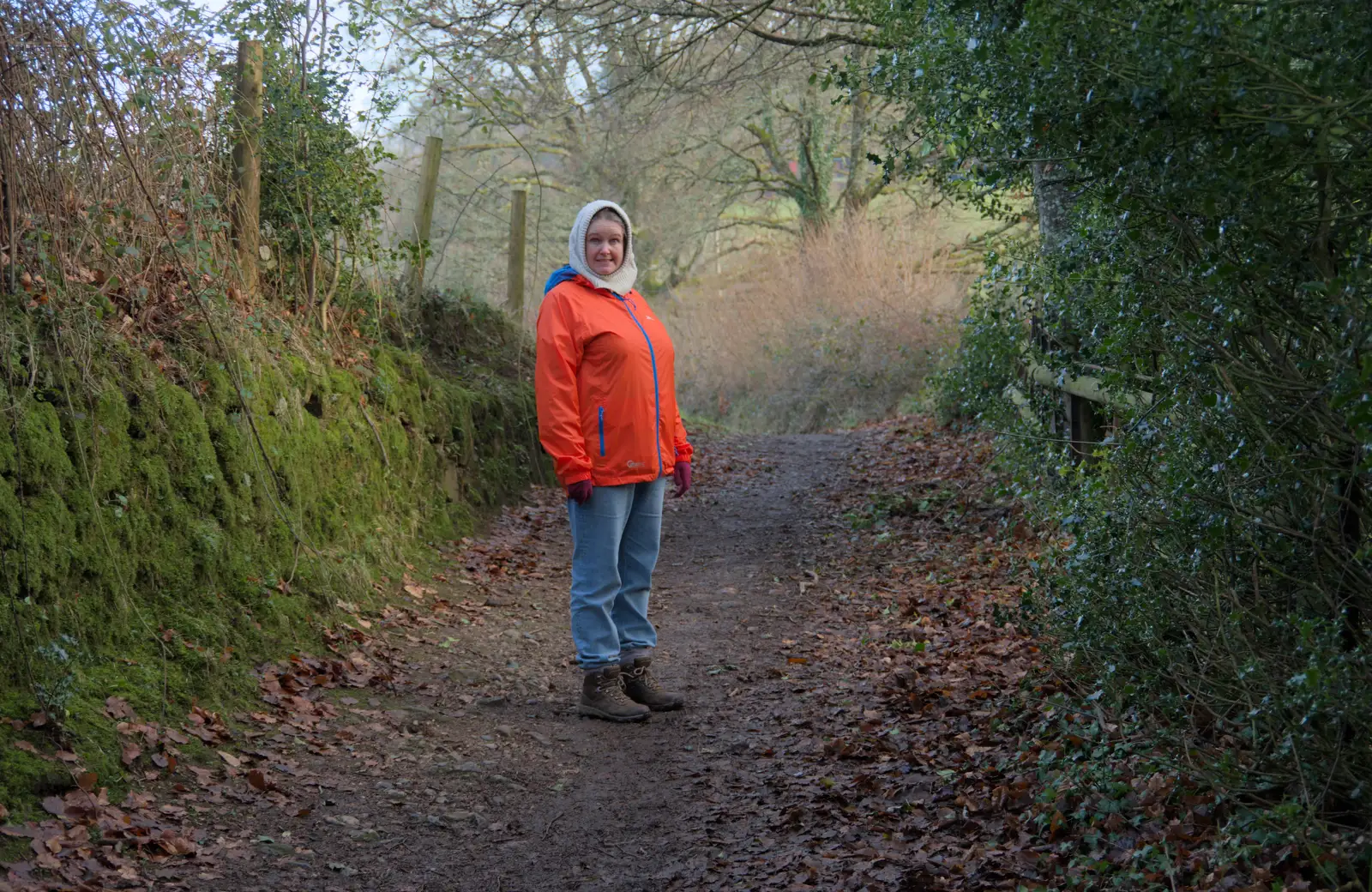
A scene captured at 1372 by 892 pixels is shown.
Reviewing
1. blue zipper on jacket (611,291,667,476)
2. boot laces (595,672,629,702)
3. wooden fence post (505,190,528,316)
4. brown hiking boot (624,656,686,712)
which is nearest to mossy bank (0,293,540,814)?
boot laces (595,672,629,702)

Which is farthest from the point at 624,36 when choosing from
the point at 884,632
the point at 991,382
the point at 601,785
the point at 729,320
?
the point at 729,320

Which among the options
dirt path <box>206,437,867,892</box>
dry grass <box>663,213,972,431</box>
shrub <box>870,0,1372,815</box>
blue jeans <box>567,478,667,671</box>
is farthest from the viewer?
dry grass <box>663,213,972,431</box>

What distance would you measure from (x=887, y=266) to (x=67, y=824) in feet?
66.8

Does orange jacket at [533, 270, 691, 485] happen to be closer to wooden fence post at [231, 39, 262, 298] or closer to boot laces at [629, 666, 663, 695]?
boot laces at [629, 666, 663, 695]

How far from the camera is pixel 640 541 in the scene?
19.3 feet

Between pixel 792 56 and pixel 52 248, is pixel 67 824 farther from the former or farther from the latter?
pixel 792 56

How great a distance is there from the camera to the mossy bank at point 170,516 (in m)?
4.47

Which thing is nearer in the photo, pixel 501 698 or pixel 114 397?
pixel 114 397

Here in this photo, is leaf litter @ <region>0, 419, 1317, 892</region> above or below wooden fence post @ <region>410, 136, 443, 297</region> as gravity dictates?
below

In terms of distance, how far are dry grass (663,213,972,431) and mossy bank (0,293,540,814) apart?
1465cm

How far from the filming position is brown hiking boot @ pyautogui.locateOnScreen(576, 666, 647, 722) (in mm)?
5656

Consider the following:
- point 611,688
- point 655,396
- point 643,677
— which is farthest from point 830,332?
point 611,688

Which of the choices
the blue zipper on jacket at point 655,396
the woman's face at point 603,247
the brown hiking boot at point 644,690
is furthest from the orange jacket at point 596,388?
the brown hiking boot at point 644,690

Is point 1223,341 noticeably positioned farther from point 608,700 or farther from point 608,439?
point 608,700
